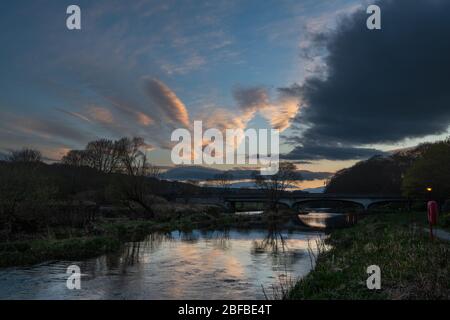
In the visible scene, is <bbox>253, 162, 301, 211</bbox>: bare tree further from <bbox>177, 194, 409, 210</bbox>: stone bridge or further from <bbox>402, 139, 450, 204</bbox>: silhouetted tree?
<bbox>402, 139, 450, 204</bbox>: silhouetted tree

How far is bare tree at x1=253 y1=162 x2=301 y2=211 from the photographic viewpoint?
124m

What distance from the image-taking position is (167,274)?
23.8 meters

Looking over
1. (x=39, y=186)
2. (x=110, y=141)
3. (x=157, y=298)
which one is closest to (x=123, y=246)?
(x=39, y=186)

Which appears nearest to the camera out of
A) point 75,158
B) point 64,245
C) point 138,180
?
point 64,245

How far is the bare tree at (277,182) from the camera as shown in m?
124

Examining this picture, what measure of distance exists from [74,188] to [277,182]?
57.4m

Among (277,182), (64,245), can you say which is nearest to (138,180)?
(64,245)

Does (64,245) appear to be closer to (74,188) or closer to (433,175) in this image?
(433,175)

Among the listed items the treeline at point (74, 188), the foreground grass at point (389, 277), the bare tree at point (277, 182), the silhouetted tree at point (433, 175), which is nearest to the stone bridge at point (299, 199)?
the bare tree at point (277, 182)

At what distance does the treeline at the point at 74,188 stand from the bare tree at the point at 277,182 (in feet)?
92.0

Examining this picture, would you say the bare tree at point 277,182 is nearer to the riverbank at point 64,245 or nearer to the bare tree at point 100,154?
the bare tree at point 100,154

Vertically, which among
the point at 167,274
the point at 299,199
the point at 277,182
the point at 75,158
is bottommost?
the point at 167,274
